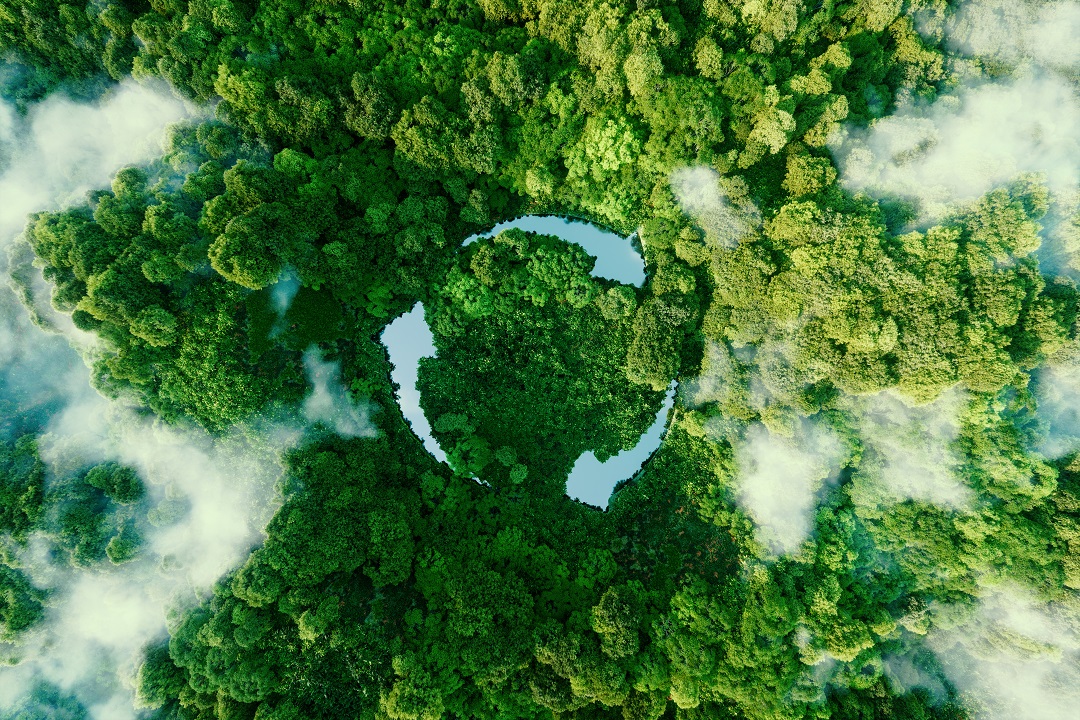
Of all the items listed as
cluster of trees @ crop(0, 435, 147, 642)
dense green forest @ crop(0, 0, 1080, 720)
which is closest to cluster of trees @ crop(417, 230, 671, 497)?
dense green forest @ crop(0, 0, 1080, 720)

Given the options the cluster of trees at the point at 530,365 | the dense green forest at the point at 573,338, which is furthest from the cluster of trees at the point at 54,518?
the cluster of trees at the point at 530,365

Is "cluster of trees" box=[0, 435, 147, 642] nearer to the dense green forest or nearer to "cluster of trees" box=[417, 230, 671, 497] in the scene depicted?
the dense green forest

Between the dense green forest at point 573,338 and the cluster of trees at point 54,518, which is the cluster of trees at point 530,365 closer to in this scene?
the dense green forest at point 573,338

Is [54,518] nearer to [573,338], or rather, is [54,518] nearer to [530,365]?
[530,365]

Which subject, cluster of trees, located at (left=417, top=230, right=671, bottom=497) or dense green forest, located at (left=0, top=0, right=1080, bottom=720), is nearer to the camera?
dense green forest, located at (left=0, top=0, right=1080, bottom=720)

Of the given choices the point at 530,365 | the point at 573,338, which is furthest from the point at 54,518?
the point at 573,338

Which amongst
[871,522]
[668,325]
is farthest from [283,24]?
[871,522]
